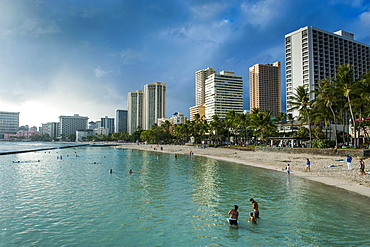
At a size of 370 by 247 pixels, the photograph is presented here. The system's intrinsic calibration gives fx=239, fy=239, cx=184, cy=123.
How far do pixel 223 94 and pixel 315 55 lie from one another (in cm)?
6259

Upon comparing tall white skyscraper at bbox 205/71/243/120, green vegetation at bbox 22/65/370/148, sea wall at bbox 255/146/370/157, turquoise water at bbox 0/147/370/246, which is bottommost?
turquoise water at bbox 0/147/370/246

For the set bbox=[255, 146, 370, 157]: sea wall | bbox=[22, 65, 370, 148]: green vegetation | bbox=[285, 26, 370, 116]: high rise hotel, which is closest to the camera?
bbox=[255, 146, 370, 157]: sea wall

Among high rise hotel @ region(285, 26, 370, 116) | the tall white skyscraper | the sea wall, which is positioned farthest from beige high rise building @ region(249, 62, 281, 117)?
the sea wall

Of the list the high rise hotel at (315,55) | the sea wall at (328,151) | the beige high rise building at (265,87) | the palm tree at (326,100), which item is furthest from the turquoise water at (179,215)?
the beige high rise building at (265,87)

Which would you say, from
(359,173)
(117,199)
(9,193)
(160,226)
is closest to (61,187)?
(9,193)

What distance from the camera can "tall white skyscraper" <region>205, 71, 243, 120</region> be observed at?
148125 millimetres

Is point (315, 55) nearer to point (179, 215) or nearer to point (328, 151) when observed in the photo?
point (328, 151)

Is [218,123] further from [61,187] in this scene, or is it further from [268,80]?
[268,80]

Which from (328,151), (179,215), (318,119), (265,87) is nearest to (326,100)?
(318,119)

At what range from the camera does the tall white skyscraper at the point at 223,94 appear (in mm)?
148125

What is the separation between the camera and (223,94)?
14950cm

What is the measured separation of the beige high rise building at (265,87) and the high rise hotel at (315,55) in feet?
293

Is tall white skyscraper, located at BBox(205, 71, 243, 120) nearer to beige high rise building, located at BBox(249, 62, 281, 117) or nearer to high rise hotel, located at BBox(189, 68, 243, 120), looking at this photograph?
high rise hotel, located at BBox(189, 68, 243, 120)

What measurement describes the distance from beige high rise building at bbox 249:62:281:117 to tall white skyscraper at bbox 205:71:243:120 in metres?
41.4
